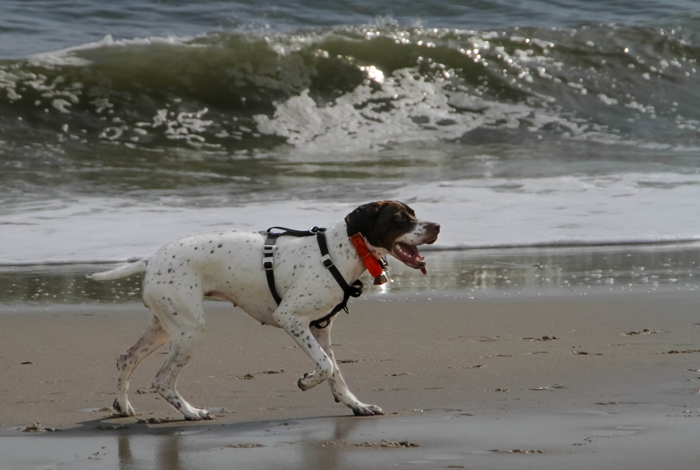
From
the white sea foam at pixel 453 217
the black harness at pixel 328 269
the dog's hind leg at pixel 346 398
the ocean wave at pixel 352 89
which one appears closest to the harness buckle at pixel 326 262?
the black harness at pixel 328 269

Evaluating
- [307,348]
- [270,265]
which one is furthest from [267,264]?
[307,348]

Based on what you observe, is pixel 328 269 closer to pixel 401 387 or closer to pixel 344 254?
pixel 344 254

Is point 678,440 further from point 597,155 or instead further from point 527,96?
point 527,96

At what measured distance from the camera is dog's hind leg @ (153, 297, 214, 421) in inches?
155

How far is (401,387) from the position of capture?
4.37 m

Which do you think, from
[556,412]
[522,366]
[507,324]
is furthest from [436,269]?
[556,412]

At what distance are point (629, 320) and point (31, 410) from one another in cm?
365

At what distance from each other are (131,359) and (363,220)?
4.17 feet

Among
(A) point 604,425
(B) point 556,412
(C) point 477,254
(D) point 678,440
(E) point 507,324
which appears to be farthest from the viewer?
(C) point 477,254

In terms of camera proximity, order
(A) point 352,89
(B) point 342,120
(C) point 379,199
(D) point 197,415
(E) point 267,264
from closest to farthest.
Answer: (D) point 197,415, (E) point 267,264, (C) point 379,199, (B) point 342,120, (A) point 352,89

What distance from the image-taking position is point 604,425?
349cm

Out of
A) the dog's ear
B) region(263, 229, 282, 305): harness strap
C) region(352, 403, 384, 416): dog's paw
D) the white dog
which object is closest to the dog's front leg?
the white dog

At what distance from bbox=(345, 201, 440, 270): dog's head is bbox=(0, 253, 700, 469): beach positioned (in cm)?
76

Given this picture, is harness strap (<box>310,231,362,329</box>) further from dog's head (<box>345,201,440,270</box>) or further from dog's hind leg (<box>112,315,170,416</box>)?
dog's hind leg (<box>112,315,170,416</box>)
